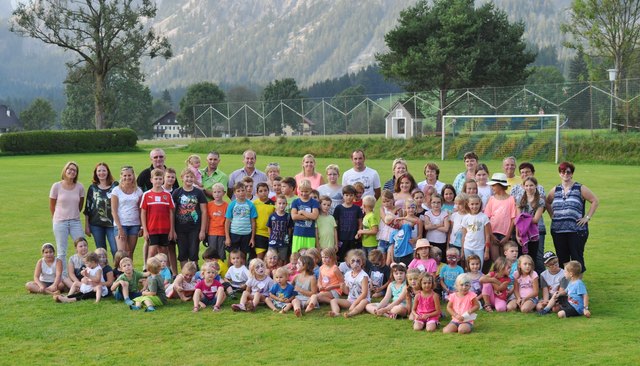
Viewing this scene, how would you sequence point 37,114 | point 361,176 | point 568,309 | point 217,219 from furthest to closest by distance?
point 37,114
point 361,176
point 217,219
point 568,309

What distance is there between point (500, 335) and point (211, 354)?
2739mm

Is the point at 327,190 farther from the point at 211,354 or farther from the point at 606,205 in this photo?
the point at 606,205

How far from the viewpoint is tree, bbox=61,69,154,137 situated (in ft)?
339

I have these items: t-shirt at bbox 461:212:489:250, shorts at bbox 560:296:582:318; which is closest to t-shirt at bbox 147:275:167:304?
t-shirt at bbox 461:212:489:250

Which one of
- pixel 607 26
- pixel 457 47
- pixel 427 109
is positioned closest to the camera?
pixel 427 109

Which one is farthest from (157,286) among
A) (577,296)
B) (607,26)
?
(607,26)

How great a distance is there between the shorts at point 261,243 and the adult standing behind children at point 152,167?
140 cm

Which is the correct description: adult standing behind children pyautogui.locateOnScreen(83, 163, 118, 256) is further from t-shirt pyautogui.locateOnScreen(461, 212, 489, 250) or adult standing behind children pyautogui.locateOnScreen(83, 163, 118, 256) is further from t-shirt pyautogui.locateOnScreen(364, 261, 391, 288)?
t-shirt pyautogui.locateOnScreen(461, 212, 489, 250)

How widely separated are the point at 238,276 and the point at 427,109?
35.4 m

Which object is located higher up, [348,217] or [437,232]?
[348,217]

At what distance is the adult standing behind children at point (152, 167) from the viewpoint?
1001 cm

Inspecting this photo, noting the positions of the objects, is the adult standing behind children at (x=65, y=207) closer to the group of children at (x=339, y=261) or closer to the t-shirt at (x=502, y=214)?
the group of children at (x=339, y=261)

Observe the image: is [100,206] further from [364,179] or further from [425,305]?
[425,305]

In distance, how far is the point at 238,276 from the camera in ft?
29.7
